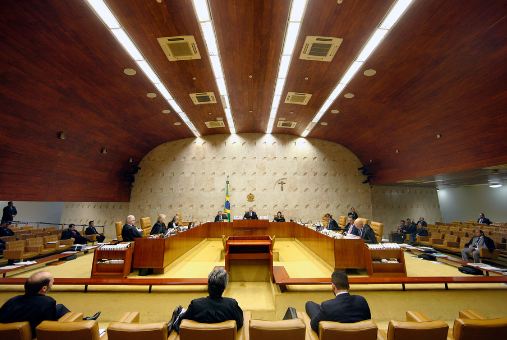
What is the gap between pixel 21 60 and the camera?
427 cm

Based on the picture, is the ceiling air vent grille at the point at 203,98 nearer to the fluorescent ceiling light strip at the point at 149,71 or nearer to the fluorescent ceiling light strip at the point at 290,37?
the fluorescent ceiling light strip at the point at 149,71

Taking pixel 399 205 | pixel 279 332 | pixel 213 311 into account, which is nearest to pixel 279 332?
pixel 279 332

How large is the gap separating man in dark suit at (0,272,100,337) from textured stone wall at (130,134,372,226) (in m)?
8.95

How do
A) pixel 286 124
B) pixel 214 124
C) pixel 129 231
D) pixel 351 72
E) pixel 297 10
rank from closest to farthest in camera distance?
1. pixel 297 10
2. pixel 129 231
3. pixel 351 72
4. pixel 214 124
5. pixel 286 124

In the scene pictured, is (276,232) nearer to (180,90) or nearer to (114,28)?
(180,90)

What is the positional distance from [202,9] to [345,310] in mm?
4636

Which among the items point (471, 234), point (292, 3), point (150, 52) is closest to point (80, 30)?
point (150, 52)

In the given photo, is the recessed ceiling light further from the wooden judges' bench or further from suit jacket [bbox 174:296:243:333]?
suit jacket [bbox 174:296:243:333]

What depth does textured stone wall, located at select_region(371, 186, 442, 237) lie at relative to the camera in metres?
11.8

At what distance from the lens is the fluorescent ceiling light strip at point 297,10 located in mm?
3732

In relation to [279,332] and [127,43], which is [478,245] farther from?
[127,43]

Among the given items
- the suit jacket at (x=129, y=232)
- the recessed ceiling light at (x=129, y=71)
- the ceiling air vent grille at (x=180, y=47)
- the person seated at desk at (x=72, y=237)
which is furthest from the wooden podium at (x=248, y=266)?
the person seated at desk at (x=72, y=237)

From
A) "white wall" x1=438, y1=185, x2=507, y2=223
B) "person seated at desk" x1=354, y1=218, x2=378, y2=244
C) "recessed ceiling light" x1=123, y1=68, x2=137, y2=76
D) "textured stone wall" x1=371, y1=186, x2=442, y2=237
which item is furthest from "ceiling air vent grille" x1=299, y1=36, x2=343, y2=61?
"white wall" x1=438, y1=185, x2=507, y2=223

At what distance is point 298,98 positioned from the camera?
7137 mm
